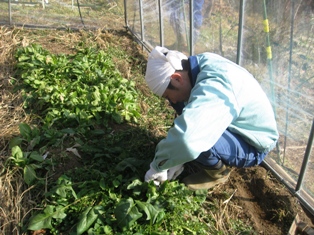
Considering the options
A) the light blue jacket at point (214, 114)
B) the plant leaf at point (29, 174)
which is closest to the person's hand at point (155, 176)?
the light blue jacket at point (214, 114)

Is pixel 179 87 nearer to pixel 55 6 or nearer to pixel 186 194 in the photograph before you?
pixel 186 194

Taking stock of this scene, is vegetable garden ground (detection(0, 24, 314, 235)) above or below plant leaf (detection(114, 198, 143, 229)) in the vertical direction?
below

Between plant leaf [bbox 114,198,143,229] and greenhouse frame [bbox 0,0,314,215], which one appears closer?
plant leaf [bbox 114,198,143,229]

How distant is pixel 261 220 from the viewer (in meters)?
2.94

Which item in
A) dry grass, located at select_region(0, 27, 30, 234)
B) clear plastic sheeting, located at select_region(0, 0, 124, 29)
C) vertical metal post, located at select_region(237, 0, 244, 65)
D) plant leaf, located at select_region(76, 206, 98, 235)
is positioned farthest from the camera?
clear plastic sheeting, located at select_region(0, 0, 124, 29)

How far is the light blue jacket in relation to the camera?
7.17 ft

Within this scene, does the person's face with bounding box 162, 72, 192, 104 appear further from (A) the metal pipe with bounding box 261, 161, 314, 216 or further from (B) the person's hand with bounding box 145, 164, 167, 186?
(A) the metal pipe with bounding box 261, 161, 314, 216

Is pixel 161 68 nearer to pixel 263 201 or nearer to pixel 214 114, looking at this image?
pixel 214 114

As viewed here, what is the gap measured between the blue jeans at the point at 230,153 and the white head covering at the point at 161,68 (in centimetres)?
58

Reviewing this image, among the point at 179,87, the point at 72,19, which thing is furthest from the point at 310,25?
the point at 72,19

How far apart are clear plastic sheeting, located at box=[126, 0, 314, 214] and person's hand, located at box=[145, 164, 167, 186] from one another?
43.4 inches

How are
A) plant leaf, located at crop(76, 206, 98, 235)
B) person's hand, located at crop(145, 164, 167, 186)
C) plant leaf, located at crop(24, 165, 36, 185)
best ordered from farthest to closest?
plant leaf, located at crop(24, 165, 36, 185) < person's hand, located at crop(145, 164, 167, 186) < plant leaf, located at crop(76, 206, 98, 235)

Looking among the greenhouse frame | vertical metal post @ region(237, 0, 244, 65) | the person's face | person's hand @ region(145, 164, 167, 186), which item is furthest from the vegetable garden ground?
vertical metal post @ region(237, 0, 244, 65)

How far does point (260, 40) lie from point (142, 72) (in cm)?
240
